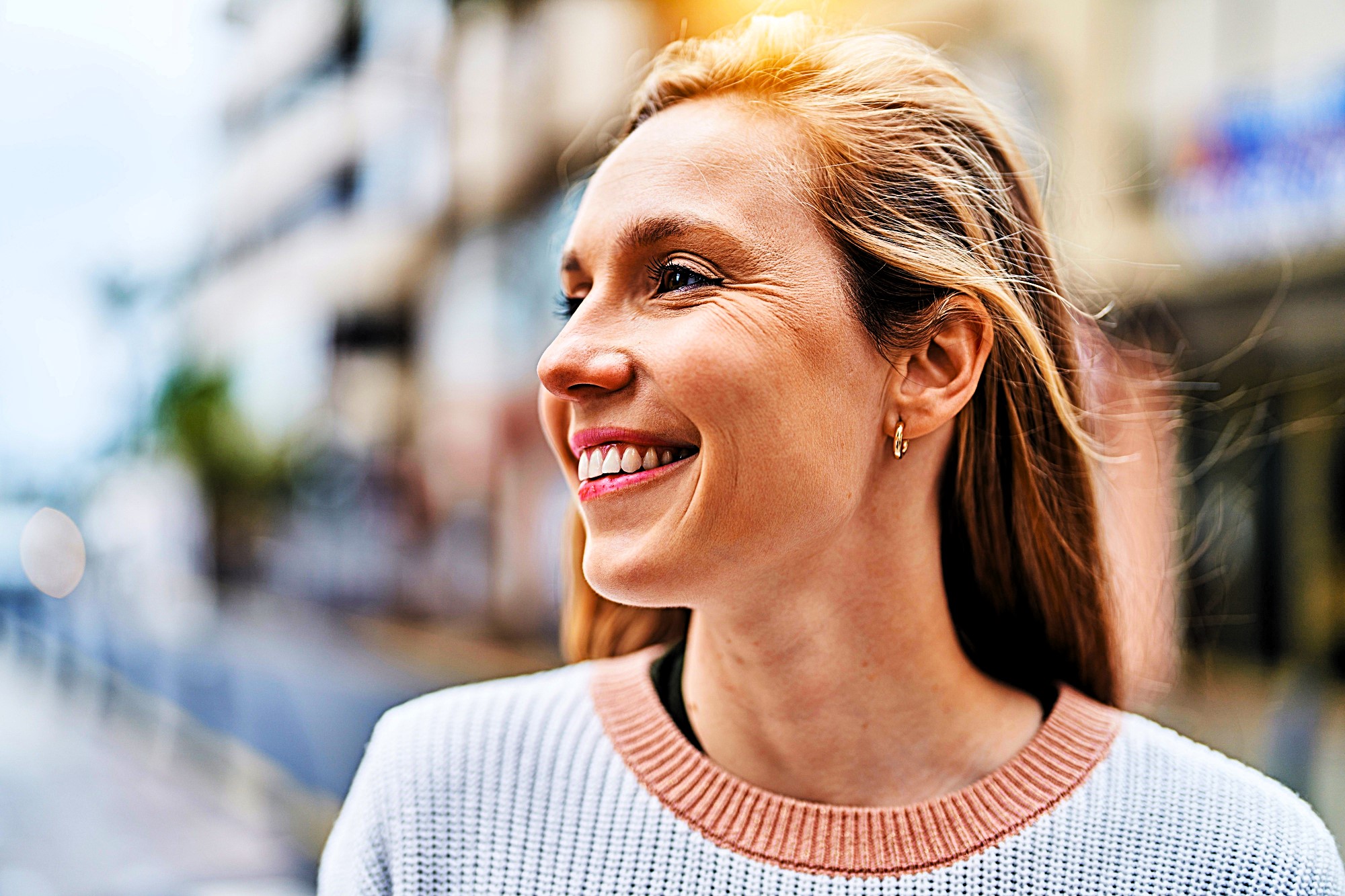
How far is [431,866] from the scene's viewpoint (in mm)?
1229

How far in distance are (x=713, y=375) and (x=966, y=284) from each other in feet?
0.99

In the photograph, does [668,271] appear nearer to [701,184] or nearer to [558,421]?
[701,184]

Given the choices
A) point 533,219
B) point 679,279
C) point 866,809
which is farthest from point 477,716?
point 533,219

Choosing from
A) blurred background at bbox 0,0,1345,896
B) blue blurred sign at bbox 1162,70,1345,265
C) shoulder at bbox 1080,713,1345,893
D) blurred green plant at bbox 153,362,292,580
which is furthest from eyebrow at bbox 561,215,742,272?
blue blurred sign at bbox 1162,70,1345,265

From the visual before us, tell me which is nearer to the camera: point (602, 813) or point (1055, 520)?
point (602, 813)

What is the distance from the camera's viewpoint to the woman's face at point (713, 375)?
105 cm

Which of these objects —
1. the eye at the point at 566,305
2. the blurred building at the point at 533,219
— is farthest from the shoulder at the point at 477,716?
the blurred building at the point at 533,219

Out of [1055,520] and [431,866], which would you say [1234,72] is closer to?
[1055,520]

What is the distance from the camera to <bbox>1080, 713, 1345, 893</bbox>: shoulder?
3.71 feet

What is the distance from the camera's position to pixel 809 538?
3.61 ft

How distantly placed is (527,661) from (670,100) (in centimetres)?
630

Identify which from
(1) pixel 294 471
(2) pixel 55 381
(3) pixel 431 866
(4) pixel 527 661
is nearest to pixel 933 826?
(3) pixel 431 866

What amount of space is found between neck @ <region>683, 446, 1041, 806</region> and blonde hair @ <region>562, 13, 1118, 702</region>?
16 centimetres

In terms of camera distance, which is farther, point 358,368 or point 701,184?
point 358,368
